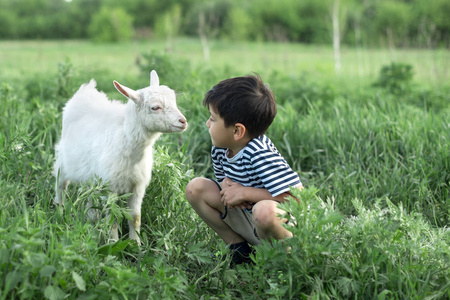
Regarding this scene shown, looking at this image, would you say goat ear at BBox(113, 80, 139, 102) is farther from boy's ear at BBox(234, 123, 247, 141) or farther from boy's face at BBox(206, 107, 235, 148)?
boy's ear at BBox(234, 123, 247, 141)

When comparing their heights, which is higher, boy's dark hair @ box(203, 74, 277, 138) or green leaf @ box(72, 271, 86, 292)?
boy's dark hair @ box(203, 74, 277, 138)

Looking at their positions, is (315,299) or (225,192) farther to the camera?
(225,192)

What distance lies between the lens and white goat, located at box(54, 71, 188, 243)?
302cm

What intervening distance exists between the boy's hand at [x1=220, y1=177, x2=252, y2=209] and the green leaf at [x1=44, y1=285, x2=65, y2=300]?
3.44 feet

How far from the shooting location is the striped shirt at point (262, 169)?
269 cm

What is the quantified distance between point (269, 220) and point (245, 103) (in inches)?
25.8

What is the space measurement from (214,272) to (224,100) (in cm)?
95

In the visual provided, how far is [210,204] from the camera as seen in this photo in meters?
2.99

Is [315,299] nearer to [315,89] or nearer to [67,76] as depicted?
[67,76]

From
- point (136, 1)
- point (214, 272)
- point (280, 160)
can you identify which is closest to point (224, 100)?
point (280, 160)

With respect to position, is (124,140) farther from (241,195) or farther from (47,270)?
(47,270)

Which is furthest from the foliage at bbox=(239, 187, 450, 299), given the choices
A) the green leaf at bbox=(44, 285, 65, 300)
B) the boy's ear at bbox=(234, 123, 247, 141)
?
the green leaf at bbox=(44, 285, 65, 300)

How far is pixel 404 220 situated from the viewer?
108 inches

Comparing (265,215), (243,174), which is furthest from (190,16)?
(265,215)
